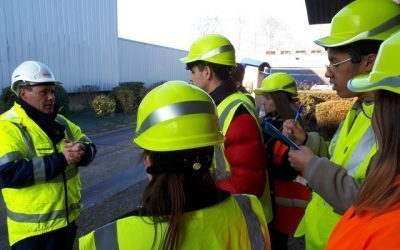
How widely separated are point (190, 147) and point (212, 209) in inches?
10.1

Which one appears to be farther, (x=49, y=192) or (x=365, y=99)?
(x=49, y=192)

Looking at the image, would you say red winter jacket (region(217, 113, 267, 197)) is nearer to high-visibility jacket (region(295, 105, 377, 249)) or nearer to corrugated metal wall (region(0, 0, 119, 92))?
high-visibility jacket (region(295, 105, 377, 249))

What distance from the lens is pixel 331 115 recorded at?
9578mm

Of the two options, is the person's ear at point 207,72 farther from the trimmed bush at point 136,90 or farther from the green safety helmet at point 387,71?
the trimmed bush at point 136,90

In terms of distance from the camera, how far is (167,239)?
1.26m

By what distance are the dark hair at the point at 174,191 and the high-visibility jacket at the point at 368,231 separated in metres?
0.48

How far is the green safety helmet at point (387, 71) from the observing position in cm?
109

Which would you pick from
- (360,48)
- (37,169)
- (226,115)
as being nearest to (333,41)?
(360,48)

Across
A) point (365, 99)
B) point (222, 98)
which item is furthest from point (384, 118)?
point (222, 98)

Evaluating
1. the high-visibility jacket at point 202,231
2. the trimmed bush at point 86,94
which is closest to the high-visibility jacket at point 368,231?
the high-visibility jacket at point 202,231

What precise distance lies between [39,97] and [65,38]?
14.8 meters

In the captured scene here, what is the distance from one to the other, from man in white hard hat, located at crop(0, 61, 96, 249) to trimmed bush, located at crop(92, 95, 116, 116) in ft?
47.1

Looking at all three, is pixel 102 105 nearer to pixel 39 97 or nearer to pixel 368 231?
pixel 39 97

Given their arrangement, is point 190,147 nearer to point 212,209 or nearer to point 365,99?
point 212,209
